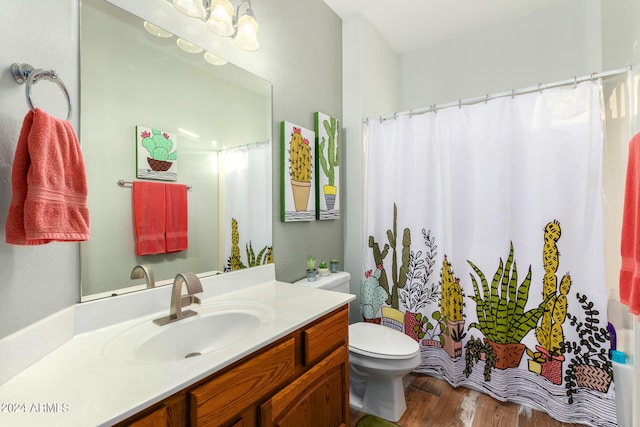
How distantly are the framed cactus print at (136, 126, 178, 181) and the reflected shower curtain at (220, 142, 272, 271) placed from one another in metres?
0.24

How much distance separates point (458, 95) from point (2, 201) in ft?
9.91

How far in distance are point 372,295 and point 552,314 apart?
105cm

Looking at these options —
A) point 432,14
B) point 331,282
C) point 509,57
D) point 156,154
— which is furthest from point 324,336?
point 509,57

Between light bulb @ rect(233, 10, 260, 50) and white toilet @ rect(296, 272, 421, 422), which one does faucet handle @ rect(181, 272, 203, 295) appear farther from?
light bulb @ rect(233, 10, 260, 50)

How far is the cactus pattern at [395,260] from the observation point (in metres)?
2.09

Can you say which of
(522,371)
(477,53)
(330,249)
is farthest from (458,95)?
(522,371)

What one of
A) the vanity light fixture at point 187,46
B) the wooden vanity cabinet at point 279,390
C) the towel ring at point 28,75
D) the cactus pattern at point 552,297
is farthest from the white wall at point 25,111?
the cactus pattern at point 552,297

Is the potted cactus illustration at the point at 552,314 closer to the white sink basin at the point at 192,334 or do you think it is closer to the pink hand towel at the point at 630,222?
the pink hand towel at the point at 630,222

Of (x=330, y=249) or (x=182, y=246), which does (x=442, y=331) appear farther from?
(x=182, y=246)

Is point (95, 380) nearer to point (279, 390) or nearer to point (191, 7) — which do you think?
point (279, 390)

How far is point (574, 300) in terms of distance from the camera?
5.30 ft

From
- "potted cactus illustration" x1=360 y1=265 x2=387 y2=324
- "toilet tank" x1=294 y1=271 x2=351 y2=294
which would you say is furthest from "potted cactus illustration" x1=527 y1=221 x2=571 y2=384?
"toilet tank" x1=294 y1=271 x2=351 y2=294

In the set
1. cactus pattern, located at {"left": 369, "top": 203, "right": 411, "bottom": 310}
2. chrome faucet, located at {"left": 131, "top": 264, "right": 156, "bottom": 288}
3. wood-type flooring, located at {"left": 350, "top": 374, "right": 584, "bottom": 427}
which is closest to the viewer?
chrome faucet, located at {"left": 131, "top": 264, "right": 156, "bottom": 288}

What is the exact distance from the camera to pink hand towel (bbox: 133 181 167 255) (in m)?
1.14
